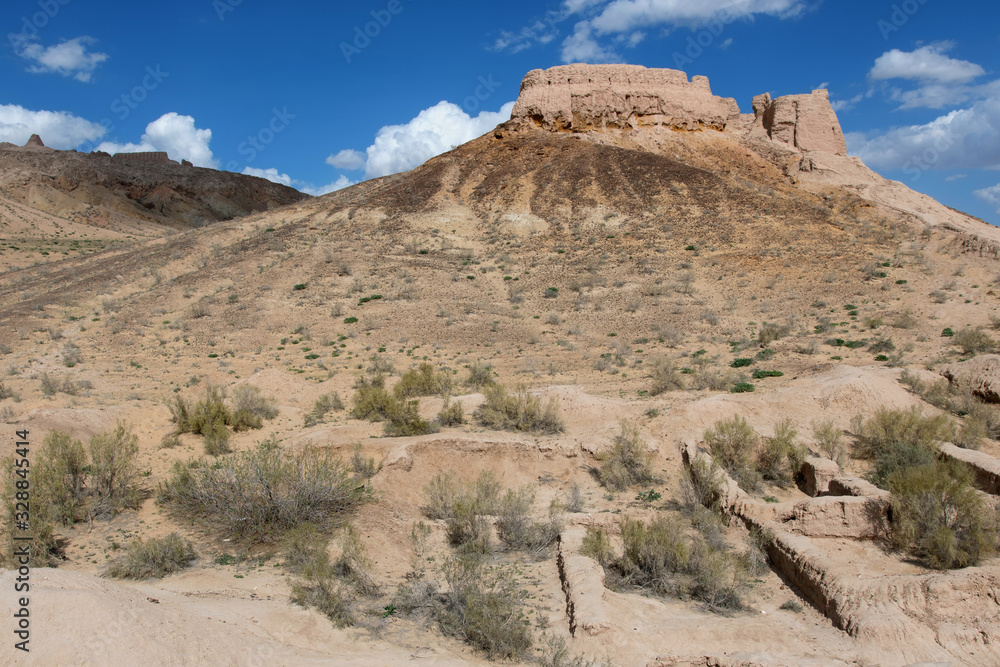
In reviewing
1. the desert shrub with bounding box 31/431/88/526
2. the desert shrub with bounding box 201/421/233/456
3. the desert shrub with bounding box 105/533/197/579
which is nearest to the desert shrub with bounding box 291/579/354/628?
the desert shrub with bounding box 105/533/197/579

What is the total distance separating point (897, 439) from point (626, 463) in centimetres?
439

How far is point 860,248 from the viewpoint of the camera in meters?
25.0

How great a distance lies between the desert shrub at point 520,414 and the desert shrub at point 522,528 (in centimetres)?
298

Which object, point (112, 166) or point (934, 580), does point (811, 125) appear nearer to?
point (934, 580)

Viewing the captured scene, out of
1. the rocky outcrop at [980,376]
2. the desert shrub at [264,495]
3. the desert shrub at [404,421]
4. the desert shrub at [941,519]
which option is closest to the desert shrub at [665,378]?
the desert shrub at [404,421]

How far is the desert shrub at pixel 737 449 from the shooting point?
9031mm

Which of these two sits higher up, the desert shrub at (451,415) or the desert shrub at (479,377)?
the desert shrub at (479,377)

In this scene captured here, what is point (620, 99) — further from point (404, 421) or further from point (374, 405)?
point (404, 421)

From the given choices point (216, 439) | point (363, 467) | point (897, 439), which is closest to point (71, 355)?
point (216, 439)

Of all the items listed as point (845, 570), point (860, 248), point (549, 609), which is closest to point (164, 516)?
A: point (549, 609)

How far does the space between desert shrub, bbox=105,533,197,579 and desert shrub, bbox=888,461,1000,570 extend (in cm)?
829

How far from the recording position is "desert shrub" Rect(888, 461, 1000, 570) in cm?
623

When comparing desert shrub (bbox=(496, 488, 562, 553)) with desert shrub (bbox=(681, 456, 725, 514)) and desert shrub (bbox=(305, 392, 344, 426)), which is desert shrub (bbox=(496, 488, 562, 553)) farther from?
desert shrub (bbox=(305, 392, 344, 426))

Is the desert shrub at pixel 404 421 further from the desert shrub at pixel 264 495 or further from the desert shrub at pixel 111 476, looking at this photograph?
the desert shrub at pixel 111 476
